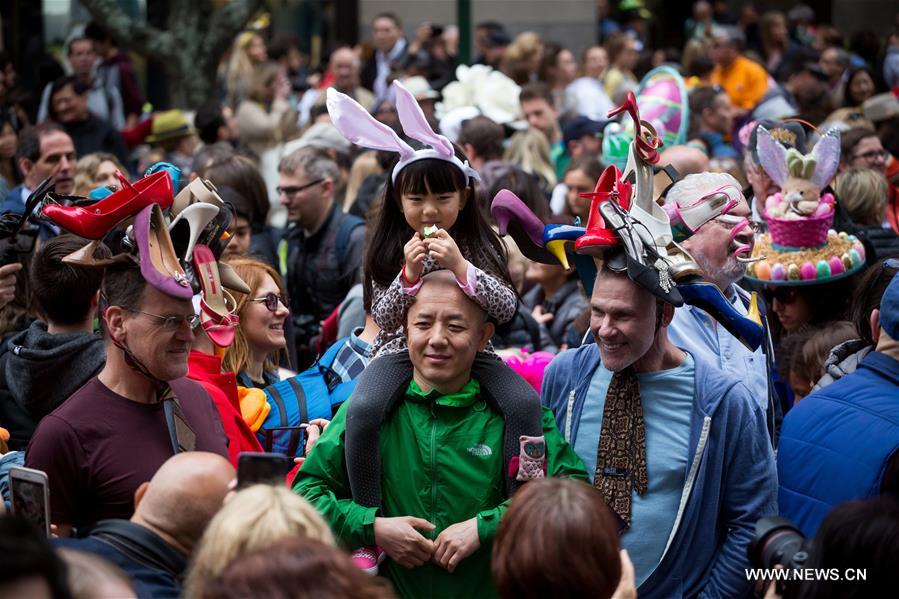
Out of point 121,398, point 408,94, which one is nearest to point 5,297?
point 121,398

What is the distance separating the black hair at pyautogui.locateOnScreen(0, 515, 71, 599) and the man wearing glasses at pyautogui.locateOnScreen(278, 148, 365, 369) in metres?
4.59

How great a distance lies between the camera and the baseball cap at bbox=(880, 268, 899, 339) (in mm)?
3869

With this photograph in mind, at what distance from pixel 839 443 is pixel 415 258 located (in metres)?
1.47

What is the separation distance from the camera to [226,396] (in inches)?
180

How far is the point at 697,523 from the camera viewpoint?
384cm

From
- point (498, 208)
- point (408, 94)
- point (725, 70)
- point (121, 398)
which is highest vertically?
point (408, 94)

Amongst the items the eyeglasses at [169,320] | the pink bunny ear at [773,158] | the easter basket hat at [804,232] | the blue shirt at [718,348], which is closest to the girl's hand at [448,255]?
the eyeglasses at [169,320]

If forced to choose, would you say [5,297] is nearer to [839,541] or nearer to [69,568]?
[69,568]

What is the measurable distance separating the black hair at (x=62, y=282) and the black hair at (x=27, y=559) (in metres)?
2.38

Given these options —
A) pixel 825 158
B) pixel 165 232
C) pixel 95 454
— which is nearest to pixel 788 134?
pixel 825 158

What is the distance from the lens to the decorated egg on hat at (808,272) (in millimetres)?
5715

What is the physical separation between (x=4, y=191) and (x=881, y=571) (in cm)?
687

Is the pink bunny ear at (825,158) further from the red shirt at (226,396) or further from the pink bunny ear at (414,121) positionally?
the red shirt at (226,396)

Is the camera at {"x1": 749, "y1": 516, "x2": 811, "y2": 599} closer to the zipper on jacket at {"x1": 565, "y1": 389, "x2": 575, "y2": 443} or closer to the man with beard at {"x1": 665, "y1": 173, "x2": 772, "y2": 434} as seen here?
the zipper on jacket at {"x1": 565, "y1": 389, "x2": 575, "y2": 443}
